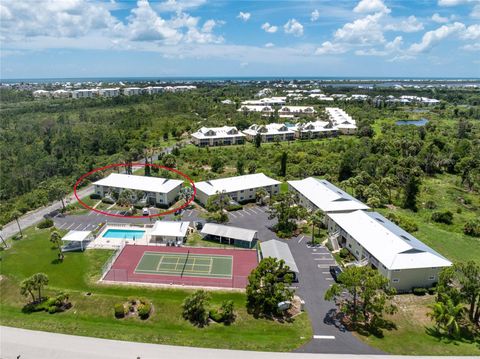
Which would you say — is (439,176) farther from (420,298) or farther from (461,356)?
(461,356)

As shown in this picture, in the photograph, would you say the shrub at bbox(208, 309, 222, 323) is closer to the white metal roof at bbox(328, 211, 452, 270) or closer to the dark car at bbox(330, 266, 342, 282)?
the dark car at bbox(330, 266, 342, 282)

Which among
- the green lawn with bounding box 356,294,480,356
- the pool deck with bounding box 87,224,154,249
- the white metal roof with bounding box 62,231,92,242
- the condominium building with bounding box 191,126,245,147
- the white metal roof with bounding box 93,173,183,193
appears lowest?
the green lawn with bounding box 356,294,480,356

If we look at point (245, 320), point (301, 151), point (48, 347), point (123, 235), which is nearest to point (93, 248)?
point (123, 235)

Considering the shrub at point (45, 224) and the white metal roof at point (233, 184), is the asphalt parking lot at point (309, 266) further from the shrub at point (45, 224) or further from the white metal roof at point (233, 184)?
the white metal roof at point (233, 184)

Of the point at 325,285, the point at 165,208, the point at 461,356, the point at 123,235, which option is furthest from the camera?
the point at 165,208

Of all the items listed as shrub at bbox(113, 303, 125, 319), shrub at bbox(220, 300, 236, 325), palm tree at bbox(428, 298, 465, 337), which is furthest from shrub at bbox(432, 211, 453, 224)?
shrub at bbox(113, 303, 125, 319)

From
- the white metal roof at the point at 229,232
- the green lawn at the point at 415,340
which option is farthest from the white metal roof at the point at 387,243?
the white metal roof at the point at 229,232
